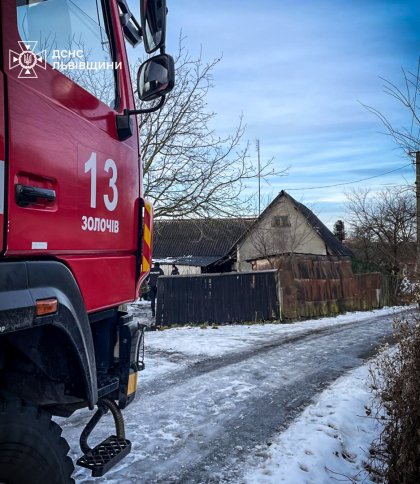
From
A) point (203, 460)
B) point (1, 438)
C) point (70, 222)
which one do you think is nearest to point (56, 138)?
point (70, 222)

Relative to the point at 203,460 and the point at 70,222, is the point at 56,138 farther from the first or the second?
the point at 203,460

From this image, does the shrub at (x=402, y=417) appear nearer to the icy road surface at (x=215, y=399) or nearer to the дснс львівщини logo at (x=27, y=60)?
the icy road surface at (x=215, y=399)

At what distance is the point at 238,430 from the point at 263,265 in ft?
39.1

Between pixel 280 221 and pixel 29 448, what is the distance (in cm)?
2895

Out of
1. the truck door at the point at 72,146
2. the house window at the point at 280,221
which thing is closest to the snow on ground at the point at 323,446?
the truck door at the point at 72,146

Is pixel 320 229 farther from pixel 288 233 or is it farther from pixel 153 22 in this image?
pixel 153 22

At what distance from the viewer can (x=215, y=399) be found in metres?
5.09

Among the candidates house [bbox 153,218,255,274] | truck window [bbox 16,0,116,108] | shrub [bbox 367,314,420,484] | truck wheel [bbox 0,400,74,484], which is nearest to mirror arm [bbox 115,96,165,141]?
truck window [bbox 16,0,116,108]

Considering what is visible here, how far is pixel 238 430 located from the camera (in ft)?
13.8

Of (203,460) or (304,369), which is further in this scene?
(304,369)

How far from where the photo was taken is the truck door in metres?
1.78

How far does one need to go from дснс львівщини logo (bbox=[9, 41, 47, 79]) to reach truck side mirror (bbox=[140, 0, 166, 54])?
75 centimetres

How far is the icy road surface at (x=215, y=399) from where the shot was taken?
3518 mm

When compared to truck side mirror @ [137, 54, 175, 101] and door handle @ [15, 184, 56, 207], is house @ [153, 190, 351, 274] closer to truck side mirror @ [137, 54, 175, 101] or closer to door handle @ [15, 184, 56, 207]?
truck side mirror @ [137, 54, 175, 101]
